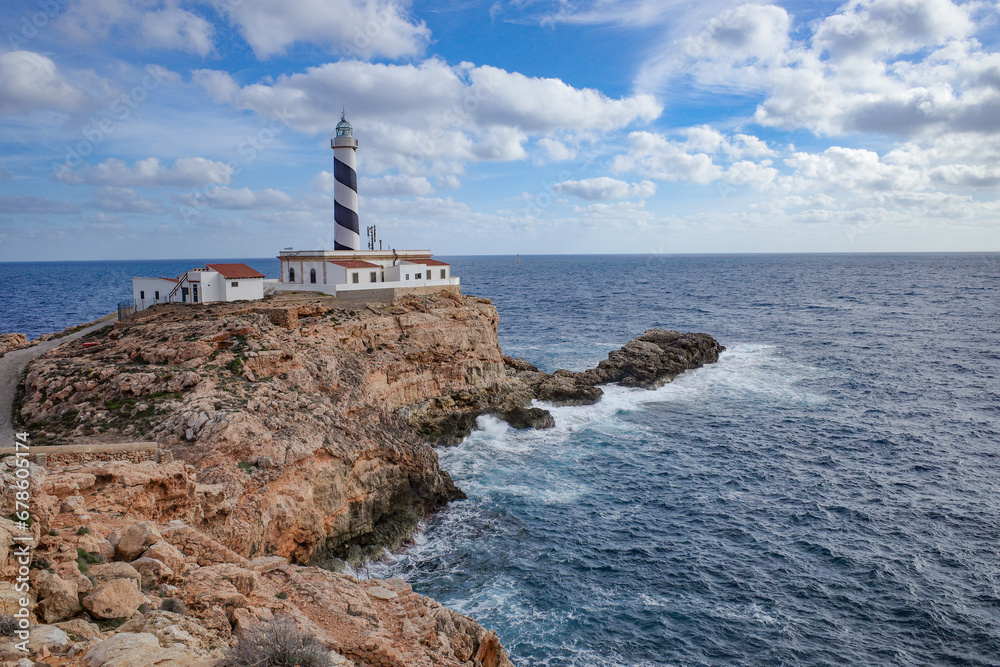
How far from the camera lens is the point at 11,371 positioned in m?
27.4

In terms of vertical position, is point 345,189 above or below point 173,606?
above

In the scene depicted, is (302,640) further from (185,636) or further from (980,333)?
(980,333)

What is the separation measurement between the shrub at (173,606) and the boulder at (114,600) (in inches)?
14.2

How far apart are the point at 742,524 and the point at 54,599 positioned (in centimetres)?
2522

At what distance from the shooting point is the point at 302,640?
10133 mm

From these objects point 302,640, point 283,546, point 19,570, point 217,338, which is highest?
point 217,338

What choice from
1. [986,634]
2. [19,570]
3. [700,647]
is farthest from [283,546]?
[986,634]

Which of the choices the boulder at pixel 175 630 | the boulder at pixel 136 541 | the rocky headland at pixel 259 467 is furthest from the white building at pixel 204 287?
the boulder at pixel 175 630

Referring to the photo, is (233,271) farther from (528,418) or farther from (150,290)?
(528,418)

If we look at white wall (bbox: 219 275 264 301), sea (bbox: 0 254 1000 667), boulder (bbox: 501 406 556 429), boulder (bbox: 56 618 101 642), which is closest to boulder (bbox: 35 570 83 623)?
boulder (bbox: 56 618 101 642)

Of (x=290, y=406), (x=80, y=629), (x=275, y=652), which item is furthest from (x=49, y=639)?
(x=290, y=406)

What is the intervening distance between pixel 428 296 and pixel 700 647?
1177 inches

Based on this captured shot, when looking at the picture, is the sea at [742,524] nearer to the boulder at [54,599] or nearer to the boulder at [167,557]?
the boulder at [167,557]

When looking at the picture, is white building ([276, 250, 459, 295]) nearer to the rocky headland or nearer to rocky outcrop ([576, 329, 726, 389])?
the rocky headland
